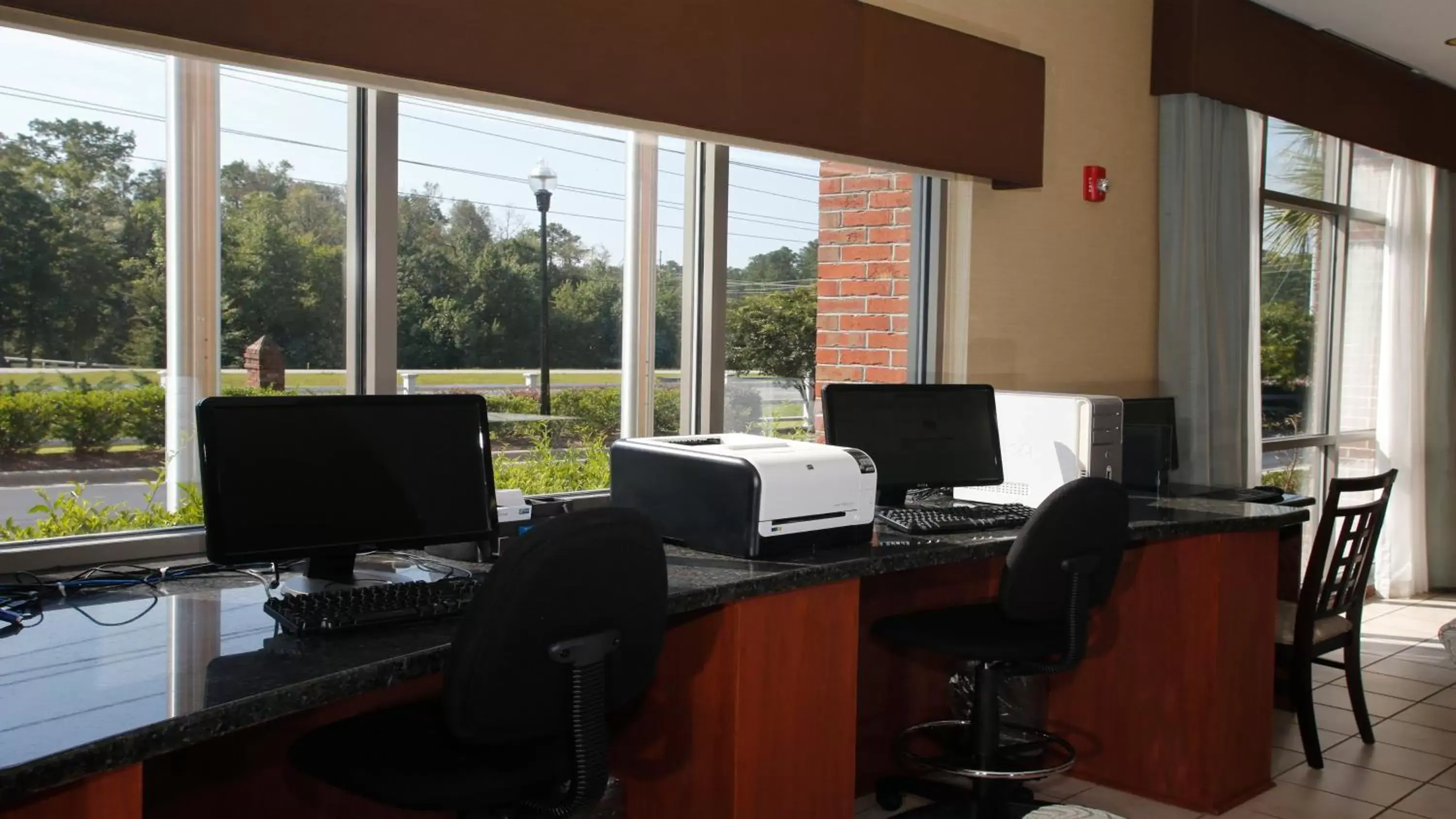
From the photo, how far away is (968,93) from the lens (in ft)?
12.3

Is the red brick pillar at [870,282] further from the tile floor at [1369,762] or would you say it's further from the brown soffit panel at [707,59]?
the tile floor at [1369,762]

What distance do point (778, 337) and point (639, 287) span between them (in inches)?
22.7

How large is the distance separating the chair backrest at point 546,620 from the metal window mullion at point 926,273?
224 centimetres

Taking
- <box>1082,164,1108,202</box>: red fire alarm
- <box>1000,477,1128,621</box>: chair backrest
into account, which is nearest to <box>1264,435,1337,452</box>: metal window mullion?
<box>1082,164,1108,202</box>: red fire alarm

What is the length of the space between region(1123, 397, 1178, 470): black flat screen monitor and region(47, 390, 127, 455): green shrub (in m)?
3.17

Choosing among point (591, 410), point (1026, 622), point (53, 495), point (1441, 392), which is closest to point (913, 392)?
point (1026, 622)

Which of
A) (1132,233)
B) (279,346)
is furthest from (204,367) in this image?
(1132,233)

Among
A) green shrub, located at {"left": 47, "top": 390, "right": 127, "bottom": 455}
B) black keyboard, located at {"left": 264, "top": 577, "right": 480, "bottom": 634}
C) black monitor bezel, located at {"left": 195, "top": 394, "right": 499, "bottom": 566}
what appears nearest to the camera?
black keyboard, located at {"left": 264, "top": 577, "right": 480, "bottom": 634}

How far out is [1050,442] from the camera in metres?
3.43

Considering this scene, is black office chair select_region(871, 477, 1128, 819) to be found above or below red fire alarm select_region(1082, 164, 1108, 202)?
below

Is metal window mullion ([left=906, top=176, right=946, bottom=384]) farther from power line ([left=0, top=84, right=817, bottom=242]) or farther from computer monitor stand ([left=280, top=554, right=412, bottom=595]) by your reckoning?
computer monitor stand ([left=280, top=554, right=412, bottom=595])

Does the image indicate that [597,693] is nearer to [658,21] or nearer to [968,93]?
[658,21]

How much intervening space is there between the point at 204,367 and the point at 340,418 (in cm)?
42

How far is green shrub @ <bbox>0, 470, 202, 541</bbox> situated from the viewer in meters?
2.28
